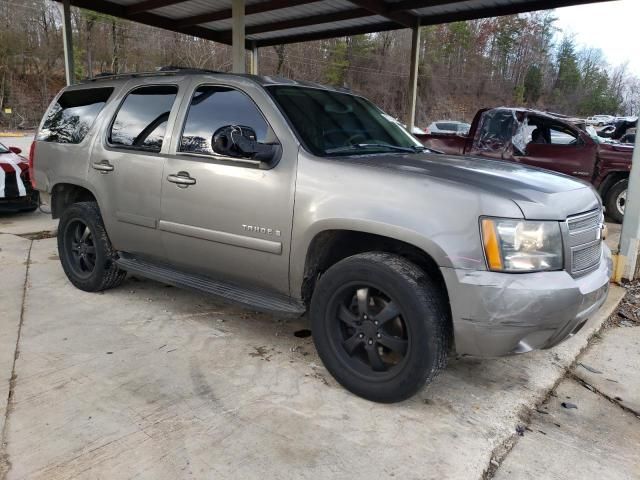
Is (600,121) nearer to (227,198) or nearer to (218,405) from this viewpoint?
(227,198)

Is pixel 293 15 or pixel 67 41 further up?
pixel 293 15

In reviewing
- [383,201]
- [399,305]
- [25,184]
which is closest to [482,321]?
[399,305]

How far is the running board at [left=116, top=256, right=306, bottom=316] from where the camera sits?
3.31 metres

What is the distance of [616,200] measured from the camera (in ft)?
29.1

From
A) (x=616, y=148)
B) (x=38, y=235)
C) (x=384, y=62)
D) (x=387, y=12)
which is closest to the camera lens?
(x=38, y=235)

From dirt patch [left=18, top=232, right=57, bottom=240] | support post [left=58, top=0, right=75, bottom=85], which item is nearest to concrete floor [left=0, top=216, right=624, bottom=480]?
dirt patch [left=18, top=232, right=57, bottom=240]

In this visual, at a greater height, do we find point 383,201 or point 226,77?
point 226,77

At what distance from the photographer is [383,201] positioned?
279 centimetres

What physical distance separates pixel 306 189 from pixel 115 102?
228 centimetres

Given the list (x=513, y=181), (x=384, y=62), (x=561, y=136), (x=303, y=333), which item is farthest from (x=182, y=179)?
(x=384, y=62)

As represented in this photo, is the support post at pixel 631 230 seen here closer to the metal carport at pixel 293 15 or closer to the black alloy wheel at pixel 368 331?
the black alloy wheel at pixel 368 331

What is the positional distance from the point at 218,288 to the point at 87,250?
5.87 ft

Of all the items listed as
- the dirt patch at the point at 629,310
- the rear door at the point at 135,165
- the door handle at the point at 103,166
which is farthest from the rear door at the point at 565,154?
the door handle at the point at 103,166

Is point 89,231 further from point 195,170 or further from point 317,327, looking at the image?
point 317,327
